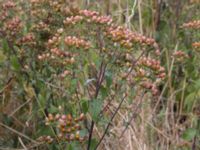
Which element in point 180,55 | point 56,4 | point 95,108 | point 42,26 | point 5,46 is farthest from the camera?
point 180,55

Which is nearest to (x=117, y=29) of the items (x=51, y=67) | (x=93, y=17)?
(x=93, y=17)

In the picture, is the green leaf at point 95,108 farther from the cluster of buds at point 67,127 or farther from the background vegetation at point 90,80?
the cluster of buds at point 67,127

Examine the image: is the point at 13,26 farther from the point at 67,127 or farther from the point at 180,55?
the point at 180,55

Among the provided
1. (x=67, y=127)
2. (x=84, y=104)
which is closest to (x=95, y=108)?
(x=84, y=104)

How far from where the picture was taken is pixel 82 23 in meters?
2.46

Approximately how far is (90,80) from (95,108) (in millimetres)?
140

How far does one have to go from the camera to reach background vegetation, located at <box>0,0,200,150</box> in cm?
240

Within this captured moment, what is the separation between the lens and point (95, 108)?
2395 millimetres

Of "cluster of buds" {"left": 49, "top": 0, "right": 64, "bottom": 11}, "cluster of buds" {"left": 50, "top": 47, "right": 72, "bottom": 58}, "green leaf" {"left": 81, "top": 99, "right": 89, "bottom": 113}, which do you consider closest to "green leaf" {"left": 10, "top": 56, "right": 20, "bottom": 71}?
"cluster of buds" {"left": 49, "top": 0, "right": 64, "bottom": 11}

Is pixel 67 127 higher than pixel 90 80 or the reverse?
the reverse

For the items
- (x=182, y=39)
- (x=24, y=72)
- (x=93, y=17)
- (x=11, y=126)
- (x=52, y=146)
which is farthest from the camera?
(x=182, y=39)

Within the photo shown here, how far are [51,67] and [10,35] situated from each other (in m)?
0.48

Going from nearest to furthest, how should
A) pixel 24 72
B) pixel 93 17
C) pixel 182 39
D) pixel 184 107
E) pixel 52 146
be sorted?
pixel 93 17 < pixel 52 146 < pixel 24 72 < pixel 184 107 < pixel 182 39

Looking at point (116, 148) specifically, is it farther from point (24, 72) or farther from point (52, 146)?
point (24, 72)
